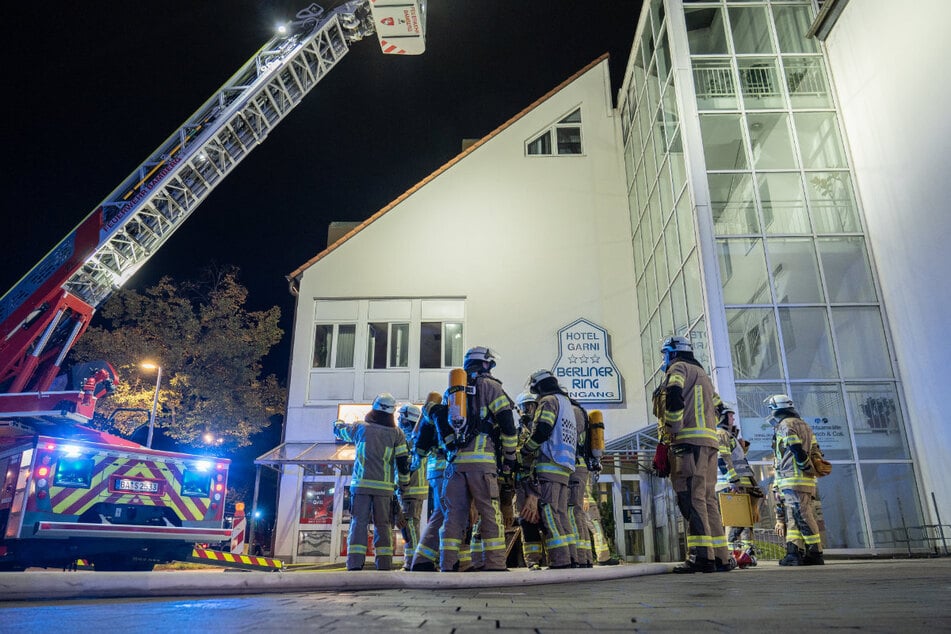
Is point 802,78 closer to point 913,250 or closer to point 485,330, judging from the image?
point 913,250

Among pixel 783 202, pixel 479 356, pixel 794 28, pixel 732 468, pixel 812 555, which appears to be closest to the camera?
pixel 479 356

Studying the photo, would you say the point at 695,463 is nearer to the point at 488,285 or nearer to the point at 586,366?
the point at 586,366

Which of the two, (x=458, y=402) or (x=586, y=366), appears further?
(x=586, y=366)

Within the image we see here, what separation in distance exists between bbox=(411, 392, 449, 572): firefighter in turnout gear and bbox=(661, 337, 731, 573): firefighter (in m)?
2.16

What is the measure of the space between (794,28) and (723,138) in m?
3.62

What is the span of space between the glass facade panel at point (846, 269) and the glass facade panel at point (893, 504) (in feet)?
11.5

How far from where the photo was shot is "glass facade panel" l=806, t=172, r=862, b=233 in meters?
14.2

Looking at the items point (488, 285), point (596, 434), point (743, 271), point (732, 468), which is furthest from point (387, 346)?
point (732, 468)

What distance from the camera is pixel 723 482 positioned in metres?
8.40

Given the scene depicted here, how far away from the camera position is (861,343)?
13320 mm

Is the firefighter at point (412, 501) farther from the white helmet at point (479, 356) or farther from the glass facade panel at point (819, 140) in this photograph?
the glass facade panel at point (819, 140)

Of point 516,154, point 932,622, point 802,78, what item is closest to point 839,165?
point 802,78

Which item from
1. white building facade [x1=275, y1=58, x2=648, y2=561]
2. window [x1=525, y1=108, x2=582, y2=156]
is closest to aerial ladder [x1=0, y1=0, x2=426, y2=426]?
white building facade [x1=275, y1=58, x2=648, y2=561]

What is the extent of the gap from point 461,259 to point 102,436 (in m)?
12.0
